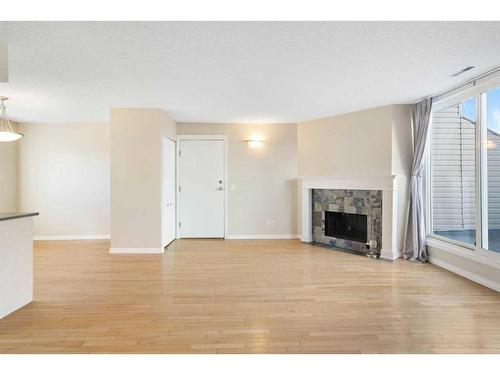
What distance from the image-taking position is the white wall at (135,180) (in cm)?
456

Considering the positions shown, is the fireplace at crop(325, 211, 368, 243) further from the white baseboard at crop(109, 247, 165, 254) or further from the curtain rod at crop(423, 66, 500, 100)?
the white baseboard at crop(109, 247, 165, 254)

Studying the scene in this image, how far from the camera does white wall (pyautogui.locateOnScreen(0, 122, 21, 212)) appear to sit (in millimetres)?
5465

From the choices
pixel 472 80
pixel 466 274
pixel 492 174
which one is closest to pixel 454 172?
pixel 492 174

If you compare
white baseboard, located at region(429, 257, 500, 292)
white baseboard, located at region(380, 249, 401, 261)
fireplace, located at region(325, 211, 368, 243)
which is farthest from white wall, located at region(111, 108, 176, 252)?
white baseboard, located at region(429, 257, 500, 292)

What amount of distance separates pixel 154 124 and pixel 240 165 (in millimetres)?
1897

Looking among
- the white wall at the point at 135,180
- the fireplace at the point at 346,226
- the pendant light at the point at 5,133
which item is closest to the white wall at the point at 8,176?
the pendant light at the point at 5,133

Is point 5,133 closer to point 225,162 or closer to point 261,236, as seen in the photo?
point 225,162

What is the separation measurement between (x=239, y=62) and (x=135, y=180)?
2.71m

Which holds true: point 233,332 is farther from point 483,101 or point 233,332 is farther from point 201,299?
point 483,101

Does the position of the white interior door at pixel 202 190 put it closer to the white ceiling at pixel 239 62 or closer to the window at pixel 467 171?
the white ceiling at pixel 239 62

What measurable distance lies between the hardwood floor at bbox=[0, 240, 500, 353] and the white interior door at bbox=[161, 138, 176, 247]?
0.83 m

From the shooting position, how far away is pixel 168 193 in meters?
5.25

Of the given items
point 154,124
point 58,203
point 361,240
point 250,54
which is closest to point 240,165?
point 154,124

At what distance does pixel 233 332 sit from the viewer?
219 cm
